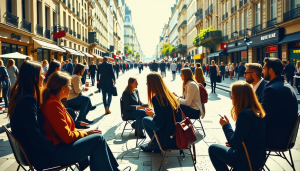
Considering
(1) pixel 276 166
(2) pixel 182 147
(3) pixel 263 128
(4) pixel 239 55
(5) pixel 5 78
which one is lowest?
(1) pixel 276 166

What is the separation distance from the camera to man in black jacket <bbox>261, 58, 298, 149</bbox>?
3.00m

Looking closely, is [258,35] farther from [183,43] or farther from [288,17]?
[183,43]

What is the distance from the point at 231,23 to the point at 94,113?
27.7 meters

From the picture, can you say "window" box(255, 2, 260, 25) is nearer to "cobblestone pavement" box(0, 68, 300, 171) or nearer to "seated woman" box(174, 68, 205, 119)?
"cobblestone pavement" box(0, 68, 300, 171)

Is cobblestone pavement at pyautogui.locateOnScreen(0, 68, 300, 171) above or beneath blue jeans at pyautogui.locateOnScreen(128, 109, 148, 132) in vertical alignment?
beneath

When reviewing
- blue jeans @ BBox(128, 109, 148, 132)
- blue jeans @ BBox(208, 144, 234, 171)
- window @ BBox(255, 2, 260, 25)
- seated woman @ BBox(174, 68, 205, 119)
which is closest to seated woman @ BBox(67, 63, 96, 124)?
blue jeans @ BBox(128, 109, 148, 132)

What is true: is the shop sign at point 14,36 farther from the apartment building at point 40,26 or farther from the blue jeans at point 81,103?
the blue jeans at point 81,103

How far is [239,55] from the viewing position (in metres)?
29.7

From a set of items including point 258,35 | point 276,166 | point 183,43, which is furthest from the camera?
point 183,43

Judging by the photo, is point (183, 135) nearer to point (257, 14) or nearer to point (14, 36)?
point (14, 36)

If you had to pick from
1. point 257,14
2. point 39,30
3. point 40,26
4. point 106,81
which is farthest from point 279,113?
point 257,14


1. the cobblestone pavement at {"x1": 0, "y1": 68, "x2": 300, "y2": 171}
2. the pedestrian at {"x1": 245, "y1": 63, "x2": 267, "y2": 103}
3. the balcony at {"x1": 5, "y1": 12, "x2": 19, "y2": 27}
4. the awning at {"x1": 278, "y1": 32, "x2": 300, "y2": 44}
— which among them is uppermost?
the balcony at {"x1": 5, "y1": 12, "x2": 19, "y2": 27}

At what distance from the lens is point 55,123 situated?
2.65 metres

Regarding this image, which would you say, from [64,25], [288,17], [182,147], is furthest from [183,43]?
[182,147]
